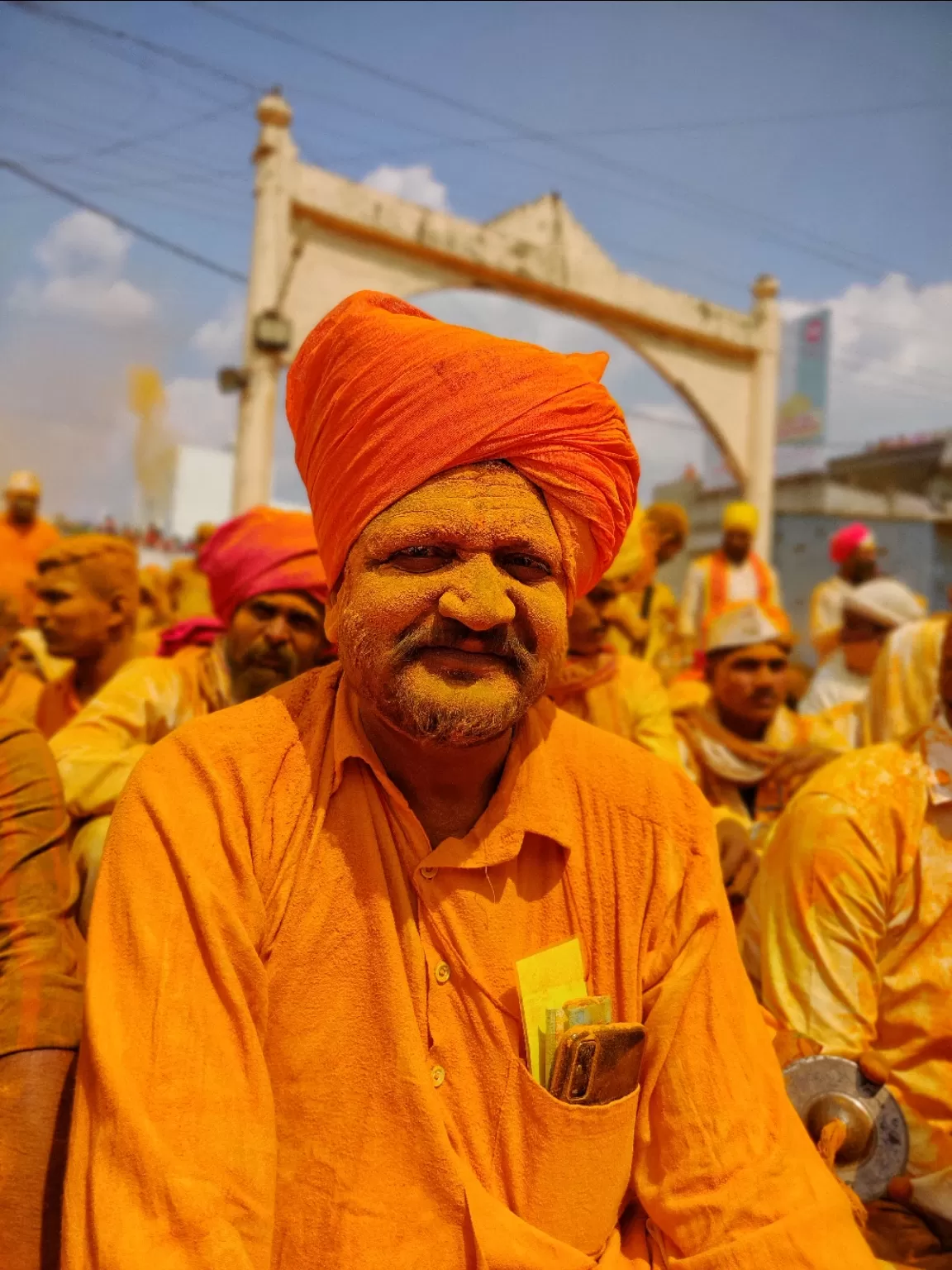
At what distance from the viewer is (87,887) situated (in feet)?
9.89

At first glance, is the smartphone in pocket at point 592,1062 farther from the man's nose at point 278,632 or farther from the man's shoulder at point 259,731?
the man's nose at point 278,632

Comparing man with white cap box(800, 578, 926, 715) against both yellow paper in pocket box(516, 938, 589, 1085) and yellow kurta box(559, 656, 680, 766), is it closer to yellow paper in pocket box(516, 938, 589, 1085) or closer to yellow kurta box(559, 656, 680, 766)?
yellow kurta box(559, 656, 680, 766)

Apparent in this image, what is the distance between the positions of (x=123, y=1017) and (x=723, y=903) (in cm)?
112

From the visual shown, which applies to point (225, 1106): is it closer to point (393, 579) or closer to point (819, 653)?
point (393, 579)

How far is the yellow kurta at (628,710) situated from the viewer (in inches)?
185

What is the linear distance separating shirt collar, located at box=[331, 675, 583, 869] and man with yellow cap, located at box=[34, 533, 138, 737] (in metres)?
2.96

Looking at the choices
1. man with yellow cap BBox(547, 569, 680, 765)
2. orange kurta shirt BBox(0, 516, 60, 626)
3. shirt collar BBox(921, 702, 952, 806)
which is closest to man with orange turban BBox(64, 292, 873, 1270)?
shirt collar BBox(921, 702, 952, 806)

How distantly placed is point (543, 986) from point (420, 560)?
81cm

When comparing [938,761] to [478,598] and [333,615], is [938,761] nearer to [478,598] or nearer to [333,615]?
[478,598]

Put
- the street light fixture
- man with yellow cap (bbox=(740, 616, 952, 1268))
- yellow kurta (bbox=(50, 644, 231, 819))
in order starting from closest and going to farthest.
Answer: man with yellow cap (bbox=(740, 616, 952, 1268)) → yellow kurta (bbox=(50, 644, 231, 819)) → the street light fixture

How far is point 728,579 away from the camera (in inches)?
367

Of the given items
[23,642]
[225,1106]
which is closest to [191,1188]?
[225,1106]

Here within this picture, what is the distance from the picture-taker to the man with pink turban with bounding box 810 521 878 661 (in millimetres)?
8703

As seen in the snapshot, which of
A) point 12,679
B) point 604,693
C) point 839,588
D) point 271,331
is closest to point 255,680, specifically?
point 604,693
